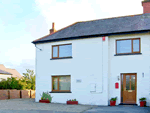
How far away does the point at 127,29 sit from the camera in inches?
611

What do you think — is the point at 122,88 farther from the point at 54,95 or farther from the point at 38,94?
the point at 38,94

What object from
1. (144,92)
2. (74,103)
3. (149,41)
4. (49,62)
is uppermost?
(149,41)

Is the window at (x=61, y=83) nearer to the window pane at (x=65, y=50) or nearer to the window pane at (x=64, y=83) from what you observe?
the window pane at (x=64, y=83)

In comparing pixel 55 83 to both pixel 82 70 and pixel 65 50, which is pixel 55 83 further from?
pixel 65 50

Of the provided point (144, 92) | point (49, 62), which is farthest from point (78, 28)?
point (144, 92)

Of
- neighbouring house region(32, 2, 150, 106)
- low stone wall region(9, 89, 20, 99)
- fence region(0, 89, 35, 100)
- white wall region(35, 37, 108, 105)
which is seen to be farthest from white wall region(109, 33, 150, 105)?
low stone wall region(9, 89, 20, 99)

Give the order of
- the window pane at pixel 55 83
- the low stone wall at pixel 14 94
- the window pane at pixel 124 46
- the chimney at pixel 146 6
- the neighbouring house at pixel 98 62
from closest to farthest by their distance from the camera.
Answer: the neighbouring house at pixel 98 62 < the window pane at pixel 124 46 < the window pane at pixel 55 83 < the chimney at pixel 146 6 < the low stone wall at pixel 14 94

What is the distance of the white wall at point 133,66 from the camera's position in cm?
1465

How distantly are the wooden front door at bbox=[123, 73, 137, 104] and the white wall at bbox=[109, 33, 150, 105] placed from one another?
357mm

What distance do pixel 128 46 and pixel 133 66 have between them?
1.53 meters

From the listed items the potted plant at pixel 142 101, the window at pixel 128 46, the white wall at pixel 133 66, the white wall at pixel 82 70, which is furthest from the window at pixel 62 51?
the potted plant at pixel 142 101

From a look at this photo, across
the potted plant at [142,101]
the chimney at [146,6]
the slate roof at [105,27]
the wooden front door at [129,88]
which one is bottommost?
the potted plant at [142,101]

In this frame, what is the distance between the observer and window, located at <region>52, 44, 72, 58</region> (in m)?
17.4

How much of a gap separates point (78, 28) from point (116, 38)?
161 inches
